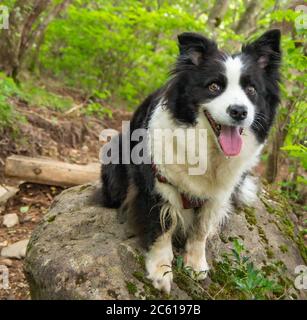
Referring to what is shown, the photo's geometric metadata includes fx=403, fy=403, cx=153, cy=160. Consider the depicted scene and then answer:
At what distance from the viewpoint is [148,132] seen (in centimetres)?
277

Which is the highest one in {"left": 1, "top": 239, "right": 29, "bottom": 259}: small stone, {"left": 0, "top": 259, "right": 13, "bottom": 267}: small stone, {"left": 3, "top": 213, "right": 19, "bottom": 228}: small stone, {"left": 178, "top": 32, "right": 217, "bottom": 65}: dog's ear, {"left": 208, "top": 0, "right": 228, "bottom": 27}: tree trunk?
{"left": 208, "top": 0, "right": 228, "bottom": 27}: tree trunk

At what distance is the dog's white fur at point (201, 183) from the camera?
2.46 meters

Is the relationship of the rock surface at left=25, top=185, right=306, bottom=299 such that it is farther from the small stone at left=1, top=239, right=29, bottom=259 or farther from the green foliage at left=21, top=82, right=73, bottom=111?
the green foliage at left=21, top=82, right=73, bottom=111

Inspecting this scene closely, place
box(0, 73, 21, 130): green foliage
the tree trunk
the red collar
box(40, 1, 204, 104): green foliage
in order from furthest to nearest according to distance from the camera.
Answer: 1. the tree trunk
2. box(40, 1, 204, 104): green foliage
3. box(0, 73, 21, 130): green foliage
4. the red collar

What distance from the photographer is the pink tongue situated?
7.97 feet

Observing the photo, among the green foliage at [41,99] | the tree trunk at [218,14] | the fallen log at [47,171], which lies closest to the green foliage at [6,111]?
the fallen log at [47,171]

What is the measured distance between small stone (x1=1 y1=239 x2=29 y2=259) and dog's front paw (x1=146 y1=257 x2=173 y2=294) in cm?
154

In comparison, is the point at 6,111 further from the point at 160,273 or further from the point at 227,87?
the point at 227,87

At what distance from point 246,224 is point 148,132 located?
1236 mm

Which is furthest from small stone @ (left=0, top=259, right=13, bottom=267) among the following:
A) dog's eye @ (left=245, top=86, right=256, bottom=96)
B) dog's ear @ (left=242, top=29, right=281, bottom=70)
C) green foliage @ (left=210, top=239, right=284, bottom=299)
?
dog's ear @ (left=242, top=29, right=281, bottom=70)

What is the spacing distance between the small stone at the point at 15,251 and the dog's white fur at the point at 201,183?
1.53 meters

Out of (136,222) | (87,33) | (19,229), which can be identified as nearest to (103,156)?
(136,222)

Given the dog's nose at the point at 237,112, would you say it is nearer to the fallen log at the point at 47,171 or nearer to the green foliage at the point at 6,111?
the fallen log at the point at 47,171

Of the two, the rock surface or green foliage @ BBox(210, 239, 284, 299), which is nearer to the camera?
green foliage @ BBox(210, 239, 284, 299)
